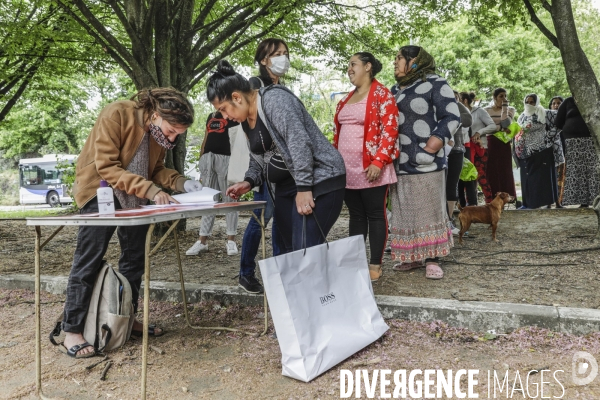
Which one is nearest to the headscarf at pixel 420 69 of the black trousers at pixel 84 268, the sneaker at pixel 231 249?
the black trousers at pixel 84 268

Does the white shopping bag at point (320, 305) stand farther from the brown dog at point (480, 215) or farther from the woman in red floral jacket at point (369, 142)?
the brown dog at point (480, 215)

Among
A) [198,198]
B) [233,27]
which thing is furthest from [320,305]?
[233,27]

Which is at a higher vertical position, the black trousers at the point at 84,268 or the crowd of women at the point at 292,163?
the crowd of women at the point at 292,163

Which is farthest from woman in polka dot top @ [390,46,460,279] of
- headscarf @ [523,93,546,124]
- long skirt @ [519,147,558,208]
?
long skirt @ [519,147,558,208]

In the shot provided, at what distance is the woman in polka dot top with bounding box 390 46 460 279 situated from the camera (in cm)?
401

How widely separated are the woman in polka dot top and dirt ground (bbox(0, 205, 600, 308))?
11.4 inches

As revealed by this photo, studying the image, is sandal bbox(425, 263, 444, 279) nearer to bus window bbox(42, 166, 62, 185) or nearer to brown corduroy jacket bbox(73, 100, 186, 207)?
brown corduroy jacket bbox(73, 100, 186, 207)

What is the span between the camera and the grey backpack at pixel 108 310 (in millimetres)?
3055

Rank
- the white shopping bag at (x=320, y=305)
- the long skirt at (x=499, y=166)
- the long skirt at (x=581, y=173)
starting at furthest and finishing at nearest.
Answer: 1. the long skirt at (x=499, y=166)
2. the long skirt at (x=581, y=173)
3. the white shopping bag at (x=320, y=305)

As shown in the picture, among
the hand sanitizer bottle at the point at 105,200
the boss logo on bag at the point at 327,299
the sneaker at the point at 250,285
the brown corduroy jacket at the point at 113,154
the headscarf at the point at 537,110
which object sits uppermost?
the headscarf at the point at 537,110

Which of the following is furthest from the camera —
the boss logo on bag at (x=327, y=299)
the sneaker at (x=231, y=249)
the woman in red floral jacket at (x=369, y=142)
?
the sneaker at (x=231, y=249)

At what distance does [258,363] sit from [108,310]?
996 millimetres

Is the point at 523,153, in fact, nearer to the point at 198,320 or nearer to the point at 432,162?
the point at 432,162

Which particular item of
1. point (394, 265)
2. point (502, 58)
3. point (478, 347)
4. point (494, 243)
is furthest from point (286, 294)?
point (502, 58)
